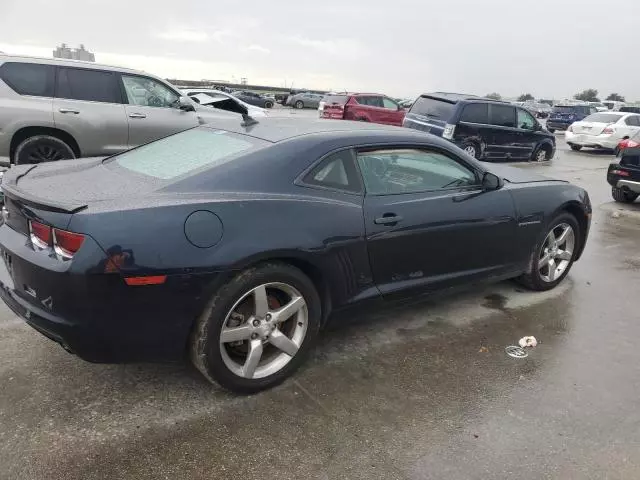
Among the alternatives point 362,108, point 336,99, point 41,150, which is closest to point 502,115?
point 362,108

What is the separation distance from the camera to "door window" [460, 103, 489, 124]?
12.4m

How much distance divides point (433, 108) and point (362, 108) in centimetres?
688

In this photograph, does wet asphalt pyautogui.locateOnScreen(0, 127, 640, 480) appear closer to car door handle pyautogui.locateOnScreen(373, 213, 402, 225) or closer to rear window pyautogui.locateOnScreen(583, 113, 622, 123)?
car door handle pyautogui.locateOnScreen(373, 213, 402, 225)

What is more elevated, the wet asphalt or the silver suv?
the silver suv

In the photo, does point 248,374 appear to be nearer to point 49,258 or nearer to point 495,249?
point 49,258

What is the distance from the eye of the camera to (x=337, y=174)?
325 centimetres

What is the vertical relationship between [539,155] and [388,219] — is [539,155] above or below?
below

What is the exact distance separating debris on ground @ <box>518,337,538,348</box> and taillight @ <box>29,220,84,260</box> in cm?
291

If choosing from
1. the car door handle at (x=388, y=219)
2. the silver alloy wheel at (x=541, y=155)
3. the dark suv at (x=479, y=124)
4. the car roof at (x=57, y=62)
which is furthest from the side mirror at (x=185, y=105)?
the silver alloy wheel at (x=541, y=155)

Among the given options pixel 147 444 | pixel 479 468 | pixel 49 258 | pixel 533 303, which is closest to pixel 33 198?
pixel 49 258

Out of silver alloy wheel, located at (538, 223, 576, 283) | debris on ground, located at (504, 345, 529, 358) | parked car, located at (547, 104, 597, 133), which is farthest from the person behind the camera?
parked car, located at (547, 104, 597, 133)

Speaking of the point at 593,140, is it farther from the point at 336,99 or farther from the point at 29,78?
the point at 29,78

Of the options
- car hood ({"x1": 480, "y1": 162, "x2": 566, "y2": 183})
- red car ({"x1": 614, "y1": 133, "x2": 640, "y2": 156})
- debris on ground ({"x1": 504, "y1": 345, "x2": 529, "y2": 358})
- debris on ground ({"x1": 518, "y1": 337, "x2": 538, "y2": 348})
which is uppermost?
red car ({"x1": 614, "y1": 133, "x2": 640, "y2": 156})

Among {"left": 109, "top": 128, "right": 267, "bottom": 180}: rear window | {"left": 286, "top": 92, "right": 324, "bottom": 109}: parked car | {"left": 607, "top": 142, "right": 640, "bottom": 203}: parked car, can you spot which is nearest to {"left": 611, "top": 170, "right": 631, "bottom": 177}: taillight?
{"left": 607, "top": 142, "right": 640, "bottom": 203}: parked car
